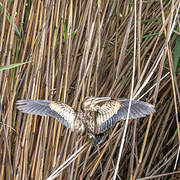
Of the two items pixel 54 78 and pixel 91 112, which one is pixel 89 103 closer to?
pixel 91 112

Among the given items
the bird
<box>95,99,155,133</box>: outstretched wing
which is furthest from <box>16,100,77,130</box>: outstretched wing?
<box>95,99,155,133</box>: outstretched wing

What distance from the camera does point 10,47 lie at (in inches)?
50.3

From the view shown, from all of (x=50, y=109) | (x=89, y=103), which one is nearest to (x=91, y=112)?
(x=89, y=103)

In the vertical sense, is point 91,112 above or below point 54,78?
below

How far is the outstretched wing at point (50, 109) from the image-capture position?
1.15 metres

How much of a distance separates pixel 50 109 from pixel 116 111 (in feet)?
0.77

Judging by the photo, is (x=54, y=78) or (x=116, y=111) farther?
(x=54, y=78)

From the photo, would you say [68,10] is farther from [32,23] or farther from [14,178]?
[14,178]

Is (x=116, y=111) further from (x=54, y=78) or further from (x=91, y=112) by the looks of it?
(x=54, y=78)

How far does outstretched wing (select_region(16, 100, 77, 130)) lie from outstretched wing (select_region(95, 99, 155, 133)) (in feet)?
0.34

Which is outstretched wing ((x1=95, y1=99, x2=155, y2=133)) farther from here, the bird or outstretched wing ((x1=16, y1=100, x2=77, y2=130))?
outstretched wing ((x1=16, y1=100, x2=77, y2=130))

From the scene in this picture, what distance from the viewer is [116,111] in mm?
1204

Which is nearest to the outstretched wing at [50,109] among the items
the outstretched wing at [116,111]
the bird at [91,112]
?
the bird at [91,112]

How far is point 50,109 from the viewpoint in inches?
46.5
